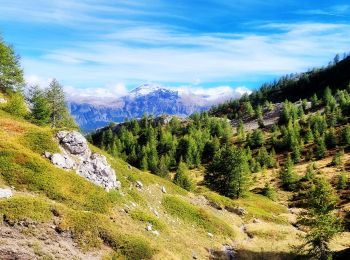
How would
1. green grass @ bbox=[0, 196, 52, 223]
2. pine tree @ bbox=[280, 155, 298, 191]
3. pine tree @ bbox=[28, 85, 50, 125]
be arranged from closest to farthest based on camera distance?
green grass @ bbox=[0, 196, 52, 223] → pine tree @ bbox=[28, 85, 50, 125] → pine tree @ bbox=[280, 155, 298, 191]

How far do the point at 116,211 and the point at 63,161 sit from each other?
983 cm

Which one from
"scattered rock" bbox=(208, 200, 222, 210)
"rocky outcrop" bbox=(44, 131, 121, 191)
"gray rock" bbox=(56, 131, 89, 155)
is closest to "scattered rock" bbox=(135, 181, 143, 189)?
"rocky outcrop" bbox=(44, 131, 121, 191)

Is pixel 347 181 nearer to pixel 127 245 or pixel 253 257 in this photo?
pixel 253 257

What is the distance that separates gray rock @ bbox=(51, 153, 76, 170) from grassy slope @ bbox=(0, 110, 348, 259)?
4.62 ft

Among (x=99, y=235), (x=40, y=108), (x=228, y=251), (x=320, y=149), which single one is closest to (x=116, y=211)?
(x=99, y=235)

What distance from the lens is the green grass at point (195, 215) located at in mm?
58406

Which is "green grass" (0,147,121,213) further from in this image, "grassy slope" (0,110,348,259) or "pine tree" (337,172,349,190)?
"pine tree" (337,172,349,190)

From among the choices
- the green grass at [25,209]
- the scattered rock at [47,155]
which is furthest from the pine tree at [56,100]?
the green grass at [25,209]

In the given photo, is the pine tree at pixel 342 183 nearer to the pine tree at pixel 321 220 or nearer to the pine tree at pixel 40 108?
the pine tree at pixel 321 220

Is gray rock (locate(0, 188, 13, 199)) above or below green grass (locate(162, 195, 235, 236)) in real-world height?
above

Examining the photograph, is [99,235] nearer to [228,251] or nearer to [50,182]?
[50,182]

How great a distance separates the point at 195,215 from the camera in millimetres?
59812

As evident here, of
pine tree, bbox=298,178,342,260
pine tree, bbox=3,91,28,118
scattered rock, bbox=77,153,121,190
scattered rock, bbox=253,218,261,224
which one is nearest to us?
pine tree, bbox=298,178,342,260

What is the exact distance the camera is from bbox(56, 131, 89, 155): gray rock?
175ft
